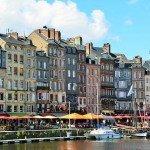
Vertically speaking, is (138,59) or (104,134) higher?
(138,59)

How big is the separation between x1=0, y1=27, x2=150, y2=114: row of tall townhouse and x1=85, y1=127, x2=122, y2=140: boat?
11990 mm

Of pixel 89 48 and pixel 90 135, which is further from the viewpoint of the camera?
pixel 89 48

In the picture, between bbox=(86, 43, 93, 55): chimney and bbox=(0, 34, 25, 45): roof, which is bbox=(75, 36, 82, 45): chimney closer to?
bbox=(86, 43, 93, 55): chimney

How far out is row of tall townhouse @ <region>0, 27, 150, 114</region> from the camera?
9750 cm

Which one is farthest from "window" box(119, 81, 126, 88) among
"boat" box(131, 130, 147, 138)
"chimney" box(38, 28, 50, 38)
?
"boat" box(131, 130, 147, 138)

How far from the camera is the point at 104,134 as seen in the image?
272 feet

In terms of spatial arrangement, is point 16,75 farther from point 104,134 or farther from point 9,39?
point 104,134

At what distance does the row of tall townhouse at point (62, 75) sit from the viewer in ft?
320

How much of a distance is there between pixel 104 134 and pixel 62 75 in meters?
28.9

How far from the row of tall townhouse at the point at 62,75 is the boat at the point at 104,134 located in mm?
11990

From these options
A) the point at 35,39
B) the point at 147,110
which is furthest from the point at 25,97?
the point at 147,110

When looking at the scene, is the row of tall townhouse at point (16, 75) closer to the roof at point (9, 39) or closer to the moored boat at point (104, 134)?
the roof at point (9, 39)

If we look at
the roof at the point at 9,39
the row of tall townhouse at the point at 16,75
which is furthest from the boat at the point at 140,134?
the roof at the point at 9,39

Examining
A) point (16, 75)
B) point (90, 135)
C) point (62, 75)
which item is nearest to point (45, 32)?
point (62, 75)
